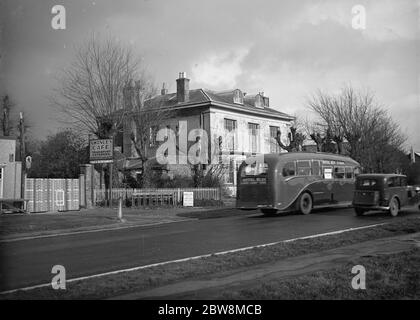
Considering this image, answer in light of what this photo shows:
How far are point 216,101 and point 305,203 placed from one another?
21.2 m

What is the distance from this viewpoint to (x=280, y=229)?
53.9ft

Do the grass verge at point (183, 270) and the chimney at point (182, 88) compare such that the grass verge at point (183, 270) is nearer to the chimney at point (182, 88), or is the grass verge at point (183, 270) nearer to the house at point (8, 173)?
the house at point (8, 173)

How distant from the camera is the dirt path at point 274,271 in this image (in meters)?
6.81

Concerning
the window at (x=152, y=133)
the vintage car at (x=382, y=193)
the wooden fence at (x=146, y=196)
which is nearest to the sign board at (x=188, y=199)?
the wooden fence at (x=146, y=196)

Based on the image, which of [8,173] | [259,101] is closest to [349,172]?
[8,173]

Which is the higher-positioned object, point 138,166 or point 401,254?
point 138,166

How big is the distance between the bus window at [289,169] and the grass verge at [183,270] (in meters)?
9.51

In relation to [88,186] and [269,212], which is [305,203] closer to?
[269,212]

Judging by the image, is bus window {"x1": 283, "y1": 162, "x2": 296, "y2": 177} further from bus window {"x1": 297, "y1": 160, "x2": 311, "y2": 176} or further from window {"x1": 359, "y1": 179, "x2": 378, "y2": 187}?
window {"x1": 359, "y1": 179, "x2": 378, "y2": 187}

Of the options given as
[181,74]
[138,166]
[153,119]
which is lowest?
[138,166]

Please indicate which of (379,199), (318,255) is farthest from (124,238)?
(379,199)

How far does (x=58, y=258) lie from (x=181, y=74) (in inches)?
1321
